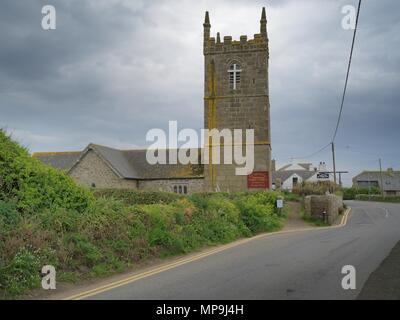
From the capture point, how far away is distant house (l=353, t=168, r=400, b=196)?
108 m

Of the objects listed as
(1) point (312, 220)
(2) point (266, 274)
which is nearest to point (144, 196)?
(1) point (312, 220)

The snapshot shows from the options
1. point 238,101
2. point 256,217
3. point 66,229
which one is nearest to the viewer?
point 66,229

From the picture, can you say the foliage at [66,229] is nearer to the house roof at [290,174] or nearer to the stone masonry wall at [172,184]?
the stone masonry wall at [172,184]

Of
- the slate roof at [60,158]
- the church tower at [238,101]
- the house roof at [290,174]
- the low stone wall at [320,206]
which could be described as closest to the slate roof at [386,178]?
the house roof at [290,174]

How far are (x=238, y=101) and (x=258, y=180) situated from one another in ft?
21.8

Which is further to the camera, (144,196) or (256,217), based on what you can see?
(256,217)

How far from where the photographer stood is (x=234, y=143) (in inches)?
1451

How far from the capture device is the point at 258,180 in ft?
119

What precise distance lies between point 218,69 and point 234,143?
248 inches

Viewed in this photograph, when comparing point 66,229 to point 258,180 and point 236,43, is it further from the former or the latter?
point 236,43

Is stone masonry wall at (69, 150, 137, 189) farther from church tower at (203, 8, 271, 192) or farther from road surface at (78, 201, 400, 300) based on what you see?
road surface at (78, 201, 400, 300)

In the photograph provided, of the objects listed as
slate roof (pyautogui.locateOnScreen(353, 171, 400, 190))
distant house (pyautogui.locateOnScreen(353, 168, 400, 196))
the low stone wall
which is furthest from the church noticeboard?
slate roof (pyautogui.locateOnScreen(353, 171, 400, 190))
